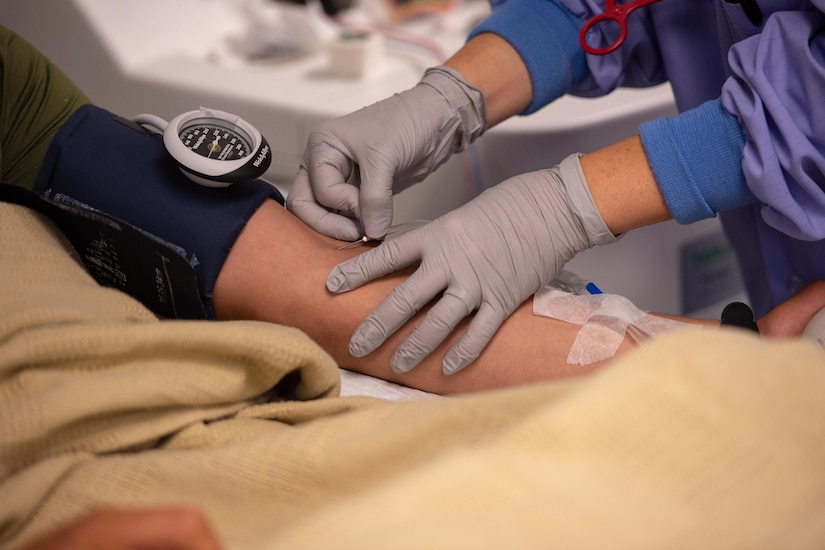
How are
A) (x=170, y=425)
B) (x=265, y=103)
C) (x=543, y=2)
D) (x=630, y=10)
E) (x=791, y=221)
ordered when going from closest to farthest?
(x=170, y=425) → (x=791, y=221) → (x=630, y=10) → (x=543, y=2) → (x=265, y=103)

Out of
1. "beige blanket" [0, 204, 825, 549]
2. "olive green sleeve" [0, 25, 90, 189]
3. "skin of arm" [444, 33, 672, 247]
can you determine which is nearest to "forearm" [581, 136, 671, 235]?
"skin of arm" [444, 33, 672, 247]

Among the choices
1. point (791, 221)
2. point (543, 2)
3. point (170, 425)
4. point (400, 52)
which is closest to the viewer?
point (170, 425)

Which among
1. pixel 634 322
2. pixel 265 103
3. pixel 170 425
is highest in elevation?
pixel 265 103

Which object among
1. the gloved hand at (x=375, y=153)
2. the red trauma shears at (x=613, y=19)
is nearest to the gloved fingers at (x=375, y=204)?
the gloved hand at (x=375, y=153)

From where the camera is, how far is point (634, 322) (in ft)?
2.70

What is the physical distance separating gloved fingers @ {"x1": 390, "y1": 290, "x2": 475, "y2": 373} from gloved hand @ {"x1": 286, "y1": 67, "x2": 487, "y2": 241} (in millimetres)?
154

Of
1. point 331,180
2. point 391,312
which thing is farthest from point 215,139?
point 391,312

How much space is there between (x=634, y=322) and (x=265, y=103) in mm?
886

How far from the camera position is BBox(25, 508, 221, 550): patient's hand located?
0.43 meters

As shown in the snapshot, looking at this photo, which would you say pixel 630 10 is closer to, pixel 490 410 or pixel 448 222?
pixel 448 222

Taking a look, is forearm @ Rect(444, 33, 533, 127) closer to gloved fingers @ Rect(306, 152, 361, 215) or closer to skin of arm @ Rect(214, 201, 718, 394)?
gloved fingers @ Rect(306, 152, 361, 215)

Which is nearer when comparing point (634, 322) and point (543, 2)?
point (634, 322)

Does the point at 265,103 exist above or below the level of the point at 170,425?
above

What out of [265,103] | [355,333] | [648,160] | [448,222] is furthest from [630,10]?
[265,103]
